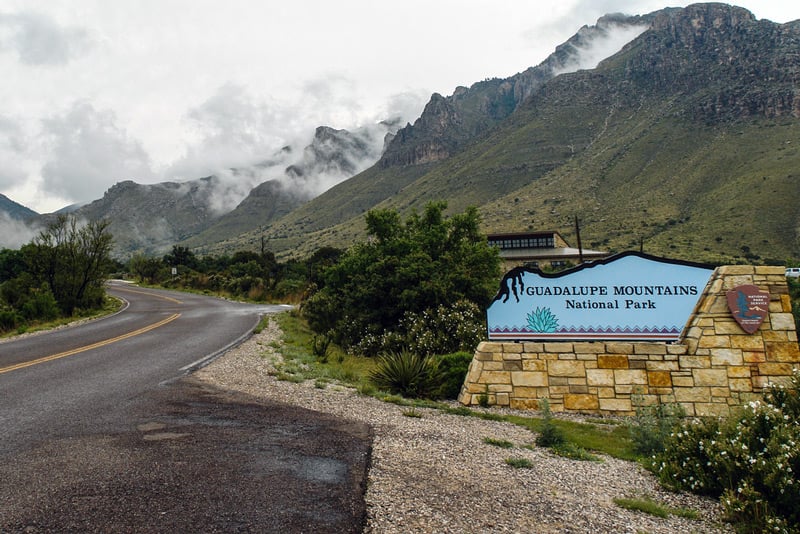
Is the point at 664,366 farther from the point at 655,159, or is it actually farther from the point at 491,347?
the point at 655,159

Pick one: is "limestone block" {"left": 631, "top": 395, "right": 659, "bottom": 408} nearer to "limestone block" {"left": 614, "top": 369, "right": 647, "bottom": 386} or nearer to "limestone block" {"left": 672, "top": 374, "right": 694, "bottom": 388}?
"limestone block" {"left": 614, "top": 369, "right": 647, "bottom": 386}

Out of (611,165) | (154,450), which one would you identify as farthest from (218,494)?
(611,165)

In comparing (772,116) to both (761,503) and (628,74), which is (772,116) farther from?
(761,503)

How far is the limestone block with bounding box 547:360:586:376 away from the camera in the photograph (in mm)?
10047

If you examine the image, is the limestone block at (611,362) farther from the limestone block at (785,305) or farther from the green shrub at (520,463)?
the green shrub at (520,463)

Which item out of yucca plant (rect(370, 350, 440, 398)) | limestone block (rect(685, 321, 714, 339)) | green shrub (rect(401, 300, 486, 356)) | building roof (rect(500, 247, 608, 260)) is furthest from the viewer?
building roof (rect(500, 247, 608, 260))

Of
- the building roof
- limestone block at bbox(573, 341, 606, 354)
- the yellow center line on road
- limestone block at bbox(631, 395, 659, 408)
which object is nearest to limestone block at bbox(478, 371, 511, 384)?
limestone block at bbox(573, 341, 606, 354)

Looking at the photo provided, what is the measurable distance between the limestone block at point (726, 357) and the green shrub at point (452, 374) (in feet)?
16.9

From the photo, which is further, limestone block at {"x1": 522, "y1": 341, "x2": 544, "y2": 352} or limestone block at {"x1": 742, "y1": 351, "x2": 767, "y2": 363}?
limestone block at {"x1": 522, "y1": 341, "x2": 544, "y2": 352}

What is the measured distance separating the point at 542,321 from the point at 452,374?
2474mm

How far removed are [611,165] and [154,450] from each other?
309 ft

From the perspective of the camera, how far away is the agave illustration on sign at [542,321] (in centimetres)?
1042

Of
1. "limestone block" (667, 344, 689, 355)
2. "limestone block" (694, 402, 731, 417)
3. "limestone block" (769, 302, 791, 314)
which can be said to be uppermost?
"limestone block" (769, 302, 791, 314)

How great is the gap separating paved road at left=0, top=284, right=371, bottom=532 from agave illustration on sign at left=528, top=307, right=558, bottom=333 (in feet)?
17.4
